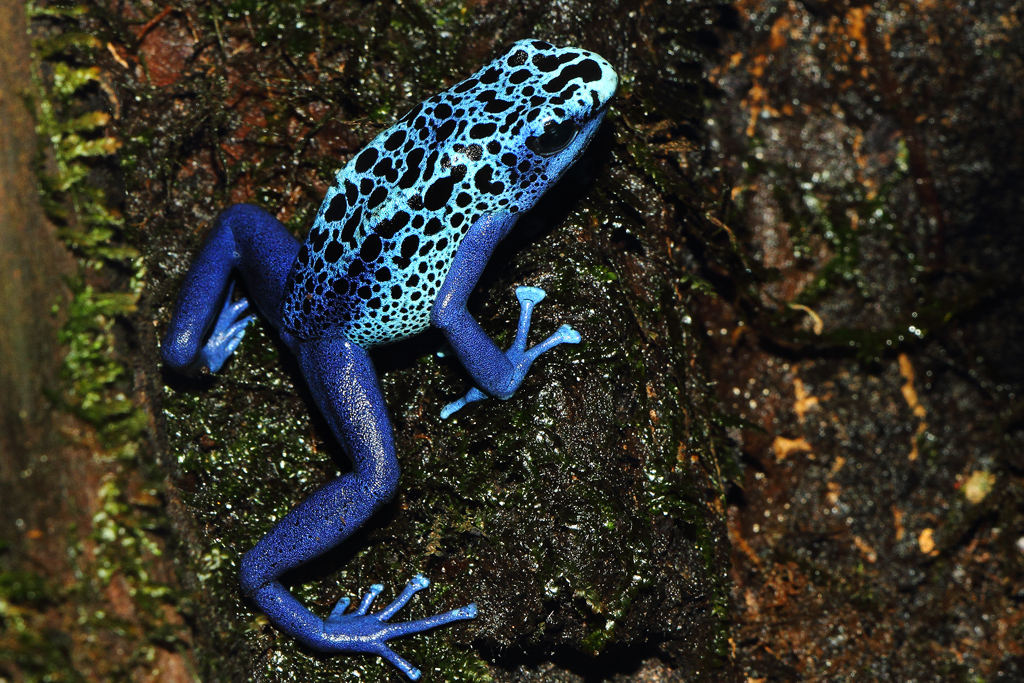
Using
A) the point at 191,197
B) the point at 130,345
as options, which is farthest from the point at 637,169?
the point at 130,345

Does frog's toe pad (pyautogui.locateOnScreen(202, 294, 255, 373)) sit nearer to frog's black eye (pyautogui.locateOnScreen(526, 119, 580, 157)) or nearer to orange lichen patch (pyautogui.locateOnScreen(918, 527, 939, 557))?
frog's black eye (pyautogui.locateOnScreen(526, 119, 580, 157))

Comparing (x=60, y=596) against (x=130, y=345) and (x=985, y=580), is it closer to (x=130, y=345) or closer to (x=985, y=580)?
(x=130, y=345)

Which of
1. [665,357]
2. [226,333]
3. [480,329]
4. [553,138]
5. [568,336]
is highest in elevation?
[553,138]

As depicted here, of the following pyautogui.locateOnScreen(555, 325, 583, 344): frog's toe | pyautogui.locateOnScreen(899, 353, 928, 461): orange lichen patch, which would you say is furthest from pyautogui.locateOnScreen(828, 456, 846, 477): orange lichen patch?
pyautogui.locateOnScreen(555, 325, 583, 344): frog's toe

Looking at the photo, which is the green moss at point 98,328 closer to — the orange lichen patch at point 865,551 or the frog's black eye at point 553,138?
the frog's black eye at point 553,138

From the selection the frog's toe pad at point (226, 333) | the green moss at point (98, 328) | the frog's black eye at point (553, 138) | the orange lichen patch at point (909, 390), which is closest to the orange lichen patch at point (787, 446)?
the orange lichen patch at point (909, 390)

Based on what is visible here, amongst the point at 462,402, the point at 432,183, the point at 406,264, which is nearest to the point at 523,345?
the point at 462,402

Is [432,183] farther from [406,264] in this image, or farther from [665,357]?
[665,357]
